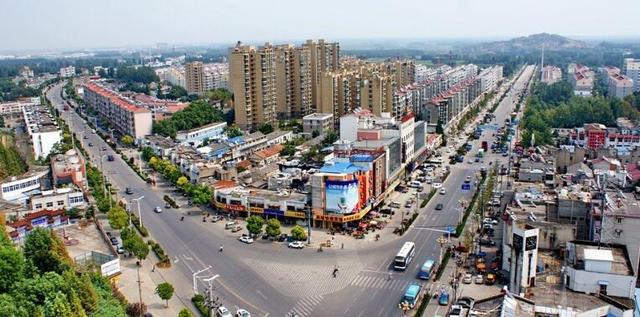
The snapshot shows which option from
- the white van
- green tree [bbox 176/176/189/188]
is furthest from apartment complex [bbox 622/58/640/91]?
green tree [bbox 176/176/189/188]

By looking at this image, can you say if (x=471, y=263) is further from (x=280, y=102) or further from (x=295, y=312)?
(x=280, y=102)

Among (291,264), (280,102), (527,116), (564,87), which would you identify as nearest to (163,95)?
(280,102)

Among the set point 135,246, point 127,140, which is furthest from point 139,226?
Answer: point 127,140

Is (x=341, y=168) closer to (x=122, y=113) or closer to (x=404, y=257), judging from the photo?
(x=404, y=257)

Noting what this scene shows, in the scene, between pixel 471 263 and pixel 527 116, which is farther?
pixel 527 116

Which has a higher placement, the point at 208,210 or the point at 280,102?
the point at 280,102

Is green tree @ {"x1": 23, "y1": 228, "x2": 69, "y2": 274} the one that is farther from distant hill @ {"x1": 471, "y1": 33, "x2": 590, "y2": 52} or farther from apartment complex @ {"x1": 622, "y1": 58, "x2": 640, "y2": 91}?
distant hill @ {"x1": 471, "y1": 33, "x2": 590, "y2": 52}
